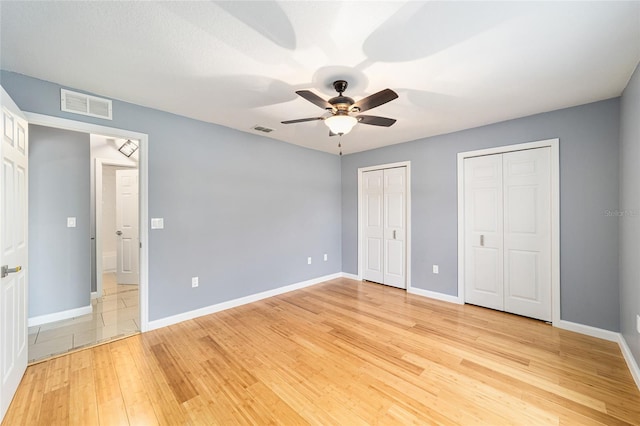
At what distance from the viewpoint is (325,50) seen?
6.07 feet

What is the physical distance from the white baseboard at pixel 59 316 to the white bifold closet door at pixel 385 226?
162 inches

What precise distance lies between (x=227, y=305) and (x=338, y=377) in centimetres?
202

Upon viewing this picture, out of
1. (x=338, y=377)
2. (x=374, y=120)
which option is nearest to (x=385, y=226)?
(x=374, y=120)

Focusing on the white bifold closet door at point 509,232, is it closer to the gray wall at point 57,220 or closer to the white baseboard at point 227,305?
the white baseboard at point 227,305

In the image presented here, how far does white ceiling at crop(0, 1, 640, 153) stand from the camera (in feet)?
4.96

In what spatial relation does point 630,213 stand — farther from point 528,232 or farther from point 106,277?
point 106,277

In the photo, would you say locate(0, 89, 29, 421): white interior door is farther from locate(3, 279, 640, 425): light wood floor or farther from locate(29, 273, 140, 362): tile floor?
locate(29, 273, 140, 362): tile floor

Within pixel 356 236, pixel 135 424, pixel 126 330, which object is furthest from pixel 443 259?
pixel 126 330

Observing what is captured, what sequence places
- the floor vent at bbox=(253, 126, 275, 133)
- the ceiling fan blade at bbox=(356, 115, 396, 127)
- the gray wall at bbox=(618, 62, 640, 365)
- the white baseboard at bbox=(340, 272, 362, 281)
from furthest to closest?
the white baseboard at bbox=(340, 272, 362, 281) < the floor vent at bbox=(253, 126, 275, 133) < the ceiling fan blade at bbox=(356, 115, 396, 127) < the gray wall at bbox=(618, 62, 640, 365)

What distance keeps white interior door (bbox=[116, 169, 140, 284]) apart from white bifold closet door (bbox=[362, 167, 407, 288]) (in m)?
4.09

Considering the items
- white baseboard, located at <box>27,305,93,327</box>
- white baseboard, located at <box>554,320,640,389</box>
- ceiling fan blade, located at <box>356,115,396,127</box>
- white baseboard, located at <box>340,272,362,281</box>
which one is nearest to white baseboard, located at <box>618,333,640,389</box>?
white baseboard, located at <box>554,320,640,389</box>

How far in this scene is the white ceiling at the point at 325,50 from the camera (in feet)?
4.96

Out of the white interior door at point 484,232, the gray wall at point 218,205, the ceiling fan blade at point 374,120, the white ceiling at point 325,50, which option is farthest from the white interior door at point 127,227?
the white interior door at point 484,232

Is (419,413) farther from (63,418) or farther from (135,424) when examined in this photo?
(63,418)
